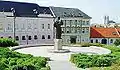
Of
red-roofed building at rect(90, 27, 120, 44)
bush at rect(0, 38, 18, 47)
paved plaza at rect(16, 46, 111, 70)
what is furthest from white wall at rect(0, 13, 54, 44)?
paved plaza at rect(16, 46, 111, 70)

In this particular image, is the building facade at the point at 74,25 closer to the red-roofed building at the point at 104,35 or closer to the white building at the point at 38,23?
the white building at the point at 38,23

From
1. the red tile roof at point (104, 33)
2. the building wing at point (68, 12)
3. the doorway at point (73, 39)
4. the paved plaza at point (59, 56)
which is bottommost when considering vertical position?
the paved plaza at point (59, 56)

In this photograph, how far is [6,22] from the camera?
6034 cm

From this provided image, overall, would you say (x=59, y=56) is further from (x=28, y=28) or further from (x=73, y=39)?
(x=73, y=39)

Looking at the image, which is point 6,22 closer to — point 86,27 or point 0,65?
point 86,27

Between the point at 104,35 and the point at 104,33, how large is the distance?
86 cm

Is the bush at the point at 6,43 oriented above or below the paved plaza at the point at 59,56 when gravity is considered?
above

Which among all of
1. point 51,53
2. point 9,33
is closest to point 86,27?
point 9,33

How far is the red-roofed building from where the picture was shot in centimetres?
7231

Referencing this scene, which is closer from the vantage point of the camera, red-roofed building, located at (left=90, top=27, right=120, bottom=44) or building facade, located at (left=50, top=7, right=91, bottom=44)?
building facade, located at (left=50, top=7, right=91, bottom=44)

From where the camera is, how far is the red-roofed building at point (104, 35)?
2847 inches

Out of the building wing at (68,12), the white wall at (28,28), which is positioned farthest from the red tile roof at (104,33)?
the white wall at (28,28)

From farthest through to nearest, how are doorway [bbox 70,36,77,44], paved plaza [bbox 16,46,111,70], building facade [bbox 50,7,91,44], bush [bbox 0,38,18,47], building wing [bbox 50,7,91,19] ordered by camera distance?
doorway [bbox 70,36,77,44], building facade [bbox 50,7,91,44], building wing [bbox 50,7,91,19], bush [bbox 0,38,18,47], paved plaza [bbox 16,46,111,70]

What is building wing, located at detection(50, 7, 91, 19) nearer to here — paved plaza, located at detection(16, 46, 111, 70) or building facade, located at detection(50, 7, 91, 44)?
building facade, located at detection(50, 7, 91, 44)
